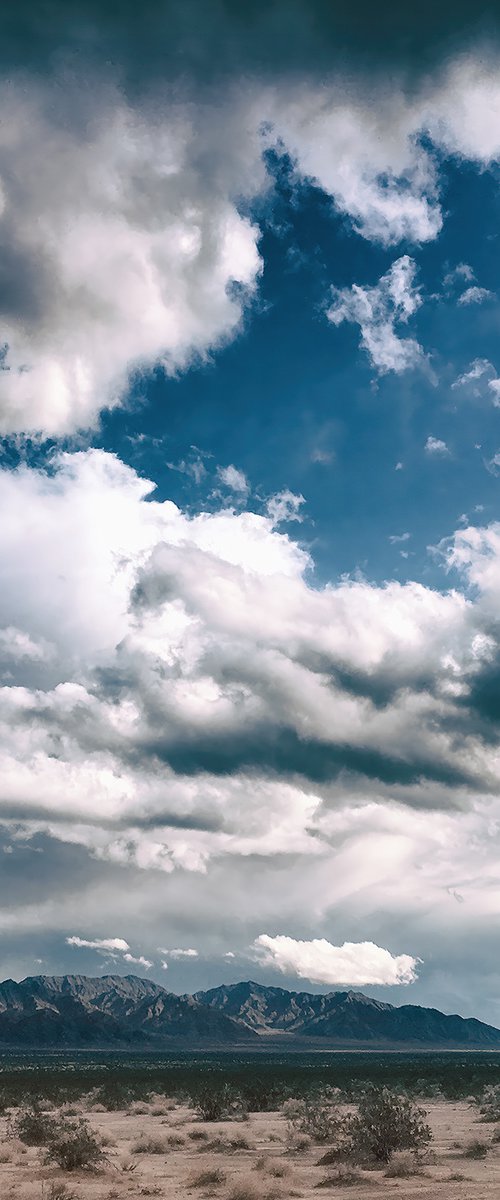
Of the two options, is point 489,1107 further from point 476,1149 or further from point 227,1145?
point 227,1145

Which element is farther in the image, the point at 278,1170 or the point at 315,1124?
the point at 315,1124

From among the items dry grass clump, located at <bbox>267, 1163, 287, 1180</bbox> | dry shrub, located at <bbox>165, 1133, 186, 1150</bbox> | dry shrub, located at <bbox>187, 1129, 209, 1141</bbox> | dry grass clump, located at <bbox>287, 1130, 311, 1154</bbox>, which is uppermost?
dry grass clump, located at <bbox>267, 1163, 287, 1180</bbox>

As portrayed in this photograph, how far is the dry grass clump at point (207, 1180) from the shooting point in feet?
88.3

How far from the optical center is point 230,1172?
29.1m

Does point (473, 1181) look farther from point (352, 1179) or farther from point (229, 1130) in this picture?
point (229, 1130)

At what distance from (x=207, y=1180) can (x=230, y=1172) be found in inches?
91.6

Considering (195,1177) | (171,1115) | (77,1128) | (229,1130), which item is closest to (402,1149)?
(195,1177)

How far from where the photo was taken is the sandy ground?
25.2 m

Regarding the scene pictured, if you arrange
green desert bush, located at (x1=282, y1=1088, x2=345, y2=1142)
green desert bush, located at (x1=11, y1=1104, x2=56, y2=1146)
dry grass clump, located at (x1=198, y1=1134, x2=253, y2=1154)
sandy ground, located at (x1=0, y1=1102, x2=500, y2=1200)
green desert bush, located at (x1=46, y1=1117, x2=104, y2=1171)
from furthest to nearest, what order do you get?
green desert bush, located at (x1=282, y1=1088, x2=345, y2=1142) → green desert bush, located at (x1=11, y1=1104, x2=56, y2=1146) → dry grass clump, located at (x1=198, y1=1134, x2=253, y2=1154) → green desert bush, located at (x1=46, y1=1117, x2=104, y2=1171) → sandy ground, located at (x1=0, y1=1102, x2=500, y2=1200)

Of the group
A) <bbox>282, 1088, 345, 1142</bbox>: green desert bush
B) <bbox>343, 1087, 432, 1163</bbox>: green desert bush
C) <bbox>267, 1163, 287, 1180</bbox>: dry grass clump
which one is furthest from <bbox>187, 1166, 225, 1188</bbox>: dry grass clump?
<bbox>282, 1088, 345, 1142</bbox>: green desert bush

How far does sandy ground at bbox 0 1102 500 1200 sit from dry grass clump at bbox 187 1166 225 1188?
1.3 inches

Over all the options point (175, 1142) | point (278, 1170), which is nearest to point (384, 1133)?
point (278, 1170)

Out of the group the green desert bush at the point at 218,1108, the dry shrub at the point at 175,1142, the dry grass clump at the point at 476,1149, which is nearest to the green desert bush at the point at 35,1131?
the dry shrub at the point at 175,1142

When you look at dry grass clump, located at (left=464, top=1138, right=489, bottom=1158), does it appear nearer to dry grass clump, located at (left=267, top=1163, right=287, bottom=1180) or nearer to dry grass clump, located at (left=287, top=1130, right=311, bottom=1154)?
dry grass clump, located at (left=287, top=1130, right=311, bottom=1154)
